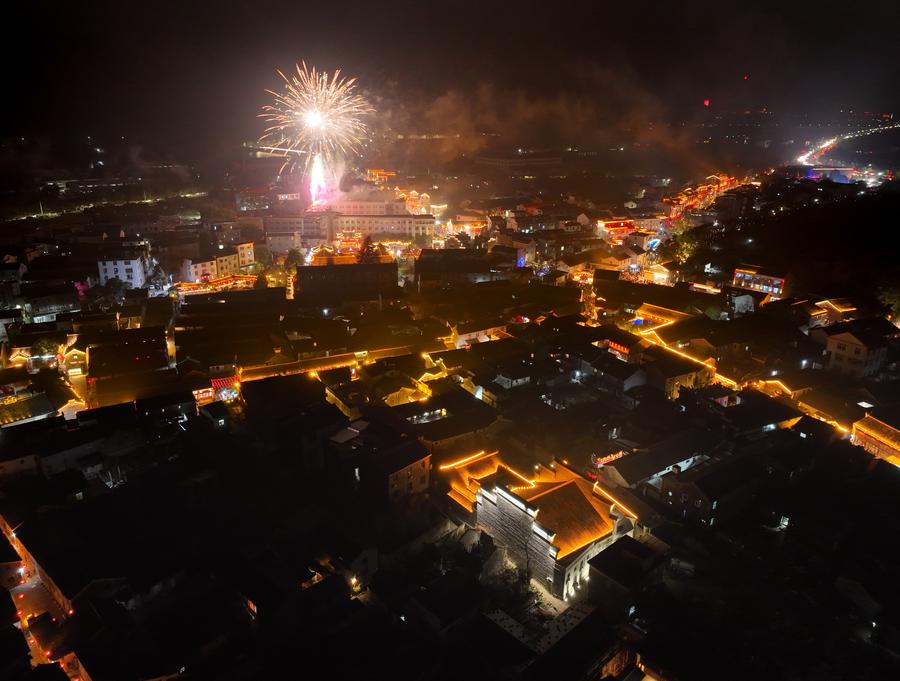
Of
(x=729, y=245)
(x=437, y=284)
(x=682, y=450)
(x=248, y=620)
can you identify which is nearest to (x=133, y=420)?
(x=248, y=620)

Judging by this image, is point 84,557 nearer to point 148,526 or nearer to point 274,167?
point 148,526

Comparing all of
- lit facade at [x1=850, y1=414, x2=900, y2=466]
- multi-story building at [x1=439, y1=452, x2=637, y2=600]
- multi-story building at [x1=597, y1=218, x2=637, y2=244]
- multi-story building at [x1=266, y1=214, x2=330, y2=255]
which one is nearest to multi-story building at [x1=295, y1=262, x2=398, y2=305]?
multi-story building at [x1=266, y1=214, x2=330, y2=255]

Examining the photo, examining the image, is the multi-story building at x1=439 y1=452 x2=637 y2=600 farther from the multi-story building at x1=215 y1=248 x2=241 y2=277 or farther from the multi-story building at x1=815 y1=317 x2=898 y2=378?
the multi-story building at x1=215 y1=248 x2=241 y2=277

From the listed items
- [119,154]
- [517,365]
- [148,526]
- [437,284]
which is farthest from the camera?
[119,154]

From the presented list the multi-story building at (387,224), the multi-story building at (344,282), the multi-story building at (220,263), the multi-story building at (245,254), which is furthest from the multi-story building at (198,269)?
the multi-story building at (387,224)

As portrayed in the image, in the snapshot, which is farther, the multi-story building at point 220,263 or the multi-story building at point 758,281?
the multi-story building at point 220,263

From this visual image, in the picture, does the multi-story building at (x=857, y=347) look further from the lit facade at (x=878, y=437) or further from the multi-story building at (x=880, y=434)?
the lit facade at (x=878, y=437)
